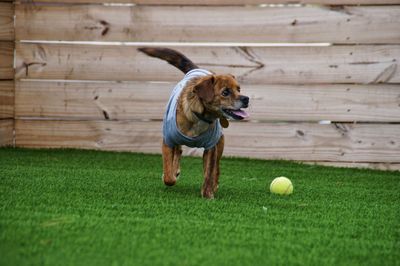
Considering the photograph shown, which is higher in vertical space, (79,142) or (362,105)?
(362,105)

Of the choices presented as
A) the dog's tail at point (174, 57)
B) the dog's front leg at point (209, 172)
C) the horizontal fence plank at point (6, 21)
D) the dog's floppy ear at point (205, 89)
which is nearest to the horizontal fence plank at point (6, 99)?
the horizontal fence plank at point (6, 21)

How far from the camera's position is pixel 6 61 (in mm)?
6680

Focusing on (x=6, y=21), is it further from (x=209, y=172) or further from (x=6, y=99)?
(x=209, y=172)

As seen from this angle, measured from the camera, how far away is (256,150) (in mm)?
6566

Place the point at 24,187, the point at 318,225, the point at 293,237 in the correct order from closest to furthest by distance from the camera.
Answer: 1. the point at 293,237
2. the point at 318,225
3. the point at 24,187

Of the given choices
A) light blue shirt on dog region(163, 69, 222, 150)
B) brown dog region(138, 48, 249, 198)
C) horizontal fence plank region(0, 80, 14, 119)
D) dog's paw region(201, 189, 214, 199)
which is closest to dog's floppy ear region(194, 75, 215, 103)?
brown dog region(138, 48, 249, 198)

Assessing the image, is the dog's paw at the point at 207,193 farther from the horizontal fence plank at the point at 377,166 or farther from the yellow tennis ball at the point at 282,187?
the horizontal fence plank at the point at 377,166

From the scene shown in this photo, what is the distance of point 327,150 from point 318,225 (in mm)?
3046

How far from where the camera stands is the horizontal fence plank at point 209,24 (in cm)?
642

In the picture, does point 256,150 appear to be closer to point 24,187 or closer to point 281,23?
point 281,23

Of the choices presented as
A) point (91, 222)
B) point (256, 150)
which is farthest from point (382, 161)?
point (91, 222)

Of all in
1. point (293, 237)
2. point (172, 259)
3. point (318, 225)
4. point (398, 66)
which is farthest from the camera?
point (398, 66)

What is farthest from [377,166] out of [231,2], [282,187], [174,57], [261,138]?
[174,57]

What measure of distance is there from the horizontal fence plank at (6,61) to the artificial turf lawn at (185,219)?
121 cm
